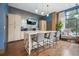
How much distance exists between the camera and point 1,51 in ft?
7.48

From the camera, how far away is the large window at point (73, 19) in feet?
7.64

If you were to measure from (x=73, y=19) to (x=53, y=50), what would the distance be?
911mm

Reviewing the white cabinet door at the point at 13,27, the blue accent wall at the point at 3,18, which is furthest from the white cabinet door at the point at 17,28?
the blue accent wall at the point at 3,18

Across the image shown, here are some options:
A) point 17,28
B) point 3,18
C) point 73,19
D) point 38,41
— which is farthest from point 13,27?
point 73,19

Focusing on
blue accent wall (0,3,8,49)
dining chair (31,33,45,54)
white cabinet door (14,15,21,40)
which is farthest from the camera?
dining chair (31,33,45,54)

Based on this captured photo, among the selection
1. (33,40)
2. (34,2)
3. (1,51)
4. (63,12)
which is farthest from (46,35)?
(1,51)

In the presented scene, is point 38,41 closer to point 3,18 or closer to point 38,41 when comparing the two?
point 38,41

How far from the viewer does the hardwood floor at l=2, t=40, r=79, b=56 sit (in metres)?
2.34

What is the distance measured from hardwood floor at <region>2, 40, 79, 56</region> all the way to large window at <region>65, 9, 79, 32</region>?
0.41 metres

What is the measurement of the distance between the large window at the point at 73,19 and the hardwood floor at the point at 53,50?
0.41 m

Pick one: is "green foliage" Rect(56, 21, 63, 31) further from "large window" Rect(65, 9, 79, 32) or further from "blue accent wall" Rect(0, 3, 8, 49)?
"blue accent wall" Rect(0, 3, 8, 49)

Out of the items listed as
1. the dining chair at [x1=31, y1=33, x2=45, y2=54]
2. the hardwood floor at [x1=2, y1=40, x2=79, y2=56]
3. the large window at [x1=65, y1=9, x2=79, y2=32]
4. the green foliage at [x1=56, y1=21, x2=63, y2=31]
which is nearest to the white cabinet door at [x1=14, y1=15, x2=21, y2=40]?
the hardwood floor at [x1=2, y1=40, x2=79, y2=56]

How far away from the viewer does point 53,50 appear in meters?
2.48

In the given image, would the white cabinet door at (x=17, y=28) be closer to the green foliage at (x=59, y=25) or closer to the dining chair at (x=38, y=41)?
the dining chair at (x=38, y=41)
